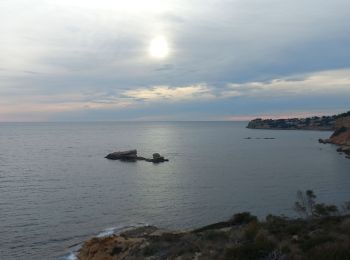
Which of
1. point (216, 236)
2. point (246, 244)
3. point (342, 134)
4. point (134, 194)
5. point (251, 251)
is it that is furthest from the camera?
point (342, 134)

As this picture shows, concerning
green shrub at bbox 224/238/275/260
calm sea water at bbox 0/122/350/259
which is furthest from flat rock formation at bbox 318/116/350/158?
green shrub at bbox 224/238/275/260

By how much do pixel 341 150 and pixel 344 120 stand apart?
4524 cm

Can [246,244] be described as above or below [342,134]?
above

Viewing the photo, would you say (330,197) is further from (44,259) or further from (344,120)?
(344,120)

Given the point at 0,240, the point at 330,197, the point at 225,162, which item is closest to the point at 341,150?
the point at 225,162

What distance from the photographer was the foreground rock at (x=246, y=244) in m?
15.1

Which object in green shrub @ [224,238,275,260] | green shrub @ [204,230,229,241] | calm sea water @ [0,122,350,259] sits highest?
green shrub @ [224,238,275,260]

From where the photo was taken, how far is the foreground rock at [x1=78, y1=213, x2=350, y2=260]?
15.1 metres

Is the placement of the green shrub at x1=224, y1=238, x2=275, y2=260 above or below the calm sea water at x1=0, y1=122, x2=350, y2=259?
above

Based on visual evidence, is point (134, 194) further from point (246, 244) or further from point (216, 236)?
point (246, 244)

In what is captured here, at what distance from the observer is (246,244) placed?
16891 millimetres

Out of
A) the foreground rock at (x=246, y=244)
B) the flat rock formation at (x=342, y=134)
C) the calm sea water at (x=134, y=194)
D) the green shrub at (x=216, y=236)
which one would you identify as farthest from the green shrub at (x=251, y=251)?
the flat rock formation at (x=342, y=134)

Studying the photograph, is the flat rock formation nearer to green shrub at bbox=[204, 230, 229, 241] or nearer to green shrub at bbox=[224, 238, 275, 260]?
green shrub at bbox=[204, 230, 229, 241]

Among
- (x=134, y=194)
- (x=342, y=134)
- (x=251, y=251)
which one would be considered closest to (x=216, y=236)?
(x=251, y=251)
